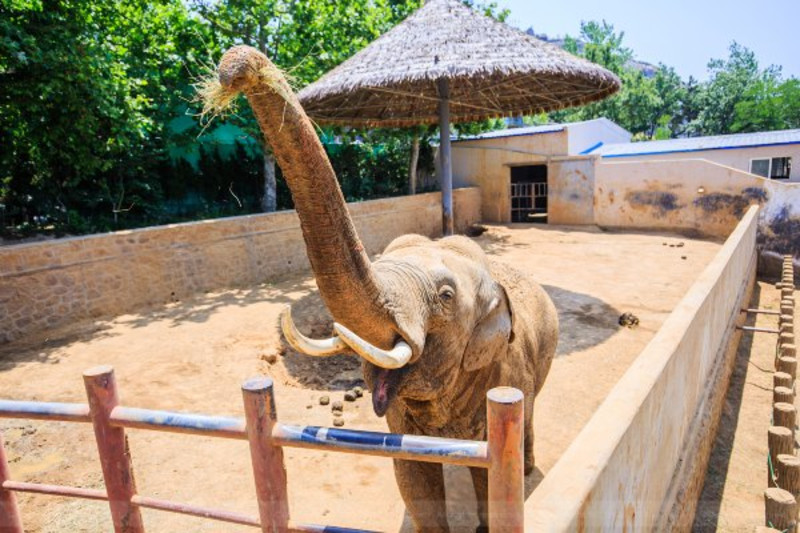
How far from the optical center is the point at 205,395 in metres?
5.22

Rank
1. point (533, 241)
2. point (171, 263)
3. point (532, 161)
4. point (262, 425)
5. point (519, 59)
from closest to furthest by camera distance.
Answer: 1. point (262, 425)
2. point (519, 59)
3. point (171, 263)
4. point (533, 241)
5. point (532, 161)

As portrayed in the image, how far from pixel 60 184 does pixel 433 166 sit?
476 inches

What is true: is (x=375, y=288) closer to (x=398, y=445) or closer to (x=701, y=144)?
(x=398, y=445)

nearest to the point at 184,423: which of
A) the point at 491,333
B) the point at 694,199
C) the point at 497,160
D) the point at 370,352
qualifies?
the point at 370,352

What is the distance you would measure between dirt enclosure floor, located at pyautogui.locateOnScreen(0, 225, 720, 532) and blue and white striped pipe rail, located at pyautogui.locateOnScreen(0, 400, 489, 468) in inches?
A: 67.8

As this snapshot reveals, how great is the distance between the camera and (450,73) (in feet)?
25.1

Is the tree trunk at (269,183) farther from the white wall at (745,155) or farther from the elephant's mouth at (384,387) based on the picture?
the white wall at (745,155)

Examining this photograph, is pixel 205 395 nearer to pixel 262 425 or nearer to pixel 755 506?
pixel 262 425

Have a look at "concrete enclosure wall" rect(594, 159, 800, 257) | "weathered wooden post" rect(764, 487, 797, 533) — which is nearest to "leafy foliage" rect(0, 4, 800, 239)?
A: "weathered wooden post" rect(764, 487, 797, 533)

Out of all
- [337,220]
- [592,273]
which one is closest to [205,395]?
[337,220]

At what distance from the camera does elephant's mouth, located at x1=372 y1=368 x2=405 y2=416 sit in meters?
2.12

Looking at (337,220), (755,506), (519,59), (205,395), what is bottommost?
(755,506)

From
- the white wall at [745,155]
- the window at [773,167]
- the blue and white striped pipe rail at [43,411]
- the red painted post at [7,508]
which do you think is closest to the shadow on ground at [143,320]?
the red painted post at [7,508]

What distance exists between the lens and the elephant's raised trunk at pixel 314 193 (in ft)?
5.29
